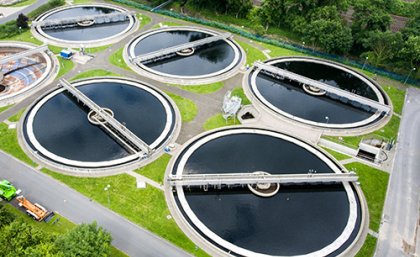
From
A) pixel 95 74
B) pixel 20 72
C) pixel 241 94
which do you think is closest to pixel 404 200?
pixel 241 94

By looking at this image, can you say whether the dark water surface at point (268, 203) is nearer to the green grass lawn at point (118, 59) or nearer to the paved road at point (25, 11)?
the green grass lawn at point (118, 59)

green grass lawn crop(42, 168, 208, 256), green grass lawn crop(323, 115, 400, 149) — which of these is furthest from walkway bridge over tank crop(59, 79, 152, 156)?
green grass lawn crop(323, 115, 400, 149)

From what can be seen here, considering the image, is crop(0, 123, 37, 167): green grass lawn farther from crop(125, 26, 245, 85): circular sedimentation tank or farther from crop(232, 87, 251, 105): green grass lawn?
crop(232, 87, 251, 105): green grass lawn

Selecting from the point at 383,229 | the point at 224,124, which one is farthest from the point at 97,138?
the point at 383,229

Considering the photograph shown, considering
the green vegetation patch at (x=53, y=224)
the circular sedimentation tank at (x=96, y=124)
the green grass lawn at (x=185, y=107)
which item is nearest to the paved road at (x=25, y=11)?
the circular sedimentation tank at (x=96, y=124)

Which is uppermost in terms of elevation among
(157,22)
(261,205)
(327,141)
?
(157,22)

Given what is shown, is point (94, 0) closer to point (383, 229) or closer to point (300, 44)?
point (300, 44)

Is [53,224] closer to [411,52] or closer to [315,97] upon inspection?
[315,97]
